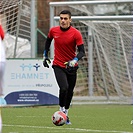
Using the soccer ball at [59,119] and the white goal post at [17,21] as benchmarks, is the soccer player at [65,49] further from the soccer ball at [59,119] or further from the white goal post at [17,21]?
the white goal post at [17,21]

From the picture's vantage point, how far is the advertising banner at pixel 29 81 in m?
19.4

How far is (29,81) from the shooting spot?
63.8 ft

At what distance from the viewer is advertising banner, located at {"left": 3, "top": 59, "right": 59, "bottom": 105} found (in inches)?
763

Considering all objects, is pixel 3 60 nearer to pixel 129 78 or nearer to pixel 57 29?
pixel 57 29

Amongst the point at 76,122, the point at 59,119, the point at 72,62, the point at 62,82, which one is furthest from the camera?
the point at 76,122

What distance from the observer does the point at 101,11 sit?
1282 inches

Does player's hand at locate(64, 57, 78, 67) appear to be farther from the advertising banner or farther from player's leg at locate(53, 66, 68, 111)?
the advertising banner

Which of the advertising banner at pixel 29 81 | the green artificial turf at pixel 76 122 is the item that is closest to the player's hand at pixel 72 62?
the green artificial turf at pixel 76 122

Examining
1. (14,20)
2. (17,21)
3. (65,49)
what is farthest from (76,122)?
(14,20)

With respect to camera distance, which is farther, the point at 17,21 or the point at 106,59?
the point at 106,59

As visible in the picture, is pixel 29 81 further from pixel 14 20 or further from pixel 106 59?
pixel 106 59

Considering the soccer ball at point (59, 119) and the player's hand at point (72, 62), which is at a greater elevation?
the player's hand at point (72, 62)

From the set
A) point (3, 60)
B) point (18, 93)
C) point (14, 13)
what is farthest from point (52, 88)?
point (3, 60)

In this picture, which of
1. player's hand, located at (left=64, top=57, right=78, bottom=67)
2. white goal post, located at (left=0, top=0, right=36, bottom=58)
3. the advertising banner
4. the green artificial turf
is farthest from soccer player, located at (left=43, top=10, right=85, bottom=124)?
white goal post, located at (left=0, top=0, right=36, bottom=58)
